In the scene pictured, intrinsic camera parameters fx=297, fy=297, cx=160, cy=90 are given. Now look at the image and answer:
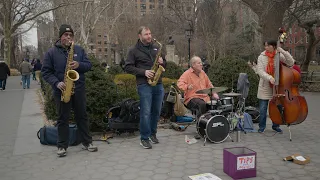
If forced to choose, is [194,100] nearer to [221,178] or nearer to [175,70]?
[221,178]

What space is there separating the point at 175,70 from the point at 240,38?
28.4 m

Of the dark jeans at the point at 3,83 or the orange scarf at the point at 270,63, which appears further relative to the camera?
the dark jeans at the point at 3,83

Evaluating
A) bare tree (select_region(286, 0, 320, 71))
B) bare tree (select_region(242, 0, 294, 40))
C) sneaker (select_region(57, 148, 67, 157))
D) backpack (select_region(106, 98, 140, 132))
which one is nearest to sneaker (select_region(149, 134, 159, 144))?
backpack (select_region(106, 98, 140, 132))

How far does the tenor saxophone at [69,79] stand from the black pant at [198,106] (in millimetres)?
2332

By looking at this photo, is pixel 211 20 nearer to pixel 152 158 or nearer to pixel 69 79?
pixel 152 158

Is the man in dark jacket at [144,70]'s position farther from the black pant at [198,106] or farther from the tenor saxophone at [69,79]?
the tenor saxophone at [69,79]

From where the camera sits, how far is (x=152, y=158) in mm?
4613

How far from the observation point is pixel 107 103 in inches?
235

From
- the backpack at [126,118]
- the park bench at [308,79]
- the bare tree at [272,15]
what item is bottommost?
the backpack at [126,118]

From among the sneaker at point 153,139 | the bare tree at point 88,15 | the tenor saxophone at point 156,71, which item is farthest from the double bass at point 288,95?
the bare tree at point 88,15

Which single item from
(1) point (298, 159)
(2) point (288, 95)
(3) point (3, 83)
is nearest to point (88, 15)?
(3) point (3, 83)

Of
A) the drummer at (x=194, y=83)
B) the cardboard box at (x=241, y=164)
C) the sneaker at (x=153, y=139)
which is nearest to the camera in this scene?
the cardboard box at (x=241, y=164)

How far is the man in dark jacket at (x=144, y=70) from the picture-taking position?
5029 mm

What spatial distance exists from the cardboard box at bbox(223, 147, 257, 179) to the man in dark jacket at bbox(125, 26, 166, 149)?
5.40 feet
